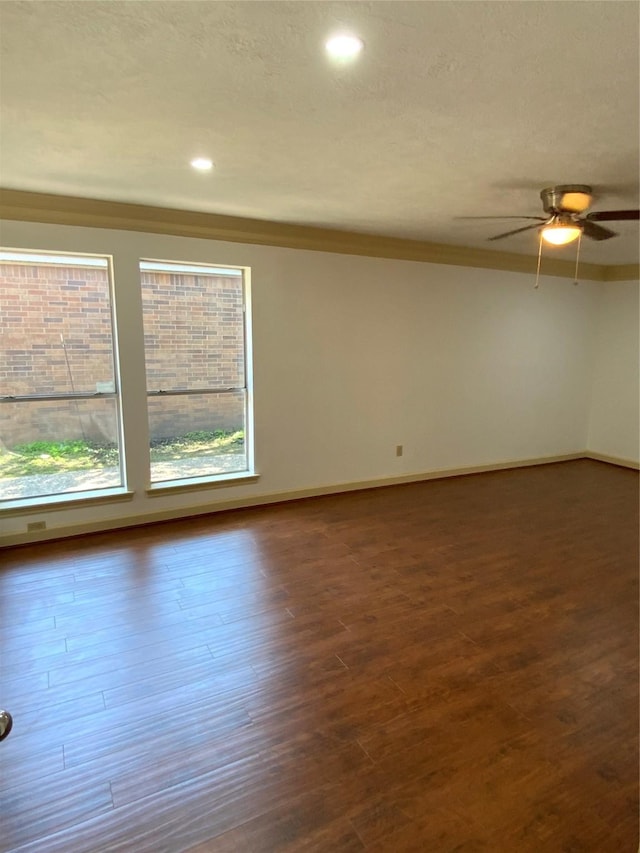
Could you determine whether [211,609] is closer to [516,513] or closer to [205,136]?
[205,136]

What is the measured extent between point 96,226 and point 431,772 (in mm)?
3842

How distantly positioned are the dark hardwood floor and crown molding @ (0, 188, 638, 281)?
2396mm

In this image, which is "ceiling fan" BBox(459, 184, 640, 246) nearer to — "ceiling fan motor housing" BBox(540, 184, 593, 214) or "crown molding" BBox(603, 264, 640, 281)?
"ceiling fan motor housing" BBox(540, 184, 593, 214)

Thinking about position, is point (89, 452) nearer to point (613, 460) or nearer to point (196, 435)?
point (196, 435)

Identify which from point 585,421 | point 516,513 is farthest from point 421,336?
point 585,421

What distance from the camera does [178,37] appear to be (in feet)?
4.98

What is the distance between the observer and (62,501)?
371 centimetres

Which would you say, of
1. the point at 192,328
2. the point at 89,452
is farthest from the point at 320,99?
the point at 89,452

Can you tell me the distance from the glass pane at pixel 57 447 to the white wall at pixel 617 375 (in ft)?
19.6

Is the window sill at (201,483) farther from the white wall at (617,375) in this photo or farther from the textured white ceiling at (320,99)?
the white wall at (617,375)

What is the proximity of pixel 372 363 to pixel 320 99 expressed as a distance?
309cm

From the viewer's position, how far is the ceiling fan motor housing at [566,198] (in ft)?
9.62

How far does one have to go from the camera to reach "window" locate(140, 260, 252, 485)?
396 cm

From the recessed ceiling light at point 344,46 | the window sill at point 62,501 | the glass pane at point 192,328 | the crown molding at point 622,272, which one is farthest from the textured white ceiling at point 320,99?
the crown molding at point 622,272
